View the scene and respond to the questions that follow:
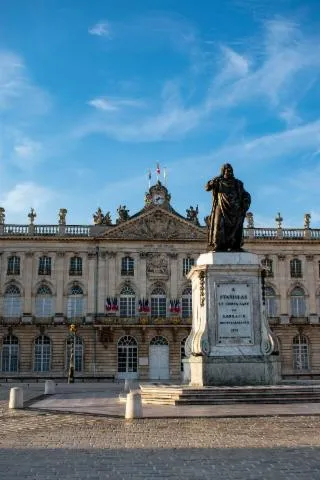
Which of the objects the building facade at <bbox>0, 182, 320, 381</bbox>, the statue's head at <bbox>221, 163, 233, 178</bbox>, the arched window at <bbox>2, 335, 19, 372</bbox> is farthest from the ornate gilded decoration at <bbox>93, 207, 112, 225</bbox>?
the statue's head at <bbox>221, 163, 233, 178</bbox>

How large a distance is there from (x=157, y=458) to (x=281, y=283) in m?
41.3

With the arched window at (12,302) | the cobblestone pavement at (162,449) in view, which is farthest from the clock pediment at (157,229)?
the cobblestone pavement at (162,449)

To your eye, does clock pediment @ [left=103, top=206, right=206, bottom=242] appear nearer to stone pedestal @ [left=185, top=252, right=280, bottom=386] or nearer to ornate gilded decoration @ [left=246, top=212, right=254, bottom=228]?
ornate gilded decoration @ [left=246, top=212, right=254, bottom=228]

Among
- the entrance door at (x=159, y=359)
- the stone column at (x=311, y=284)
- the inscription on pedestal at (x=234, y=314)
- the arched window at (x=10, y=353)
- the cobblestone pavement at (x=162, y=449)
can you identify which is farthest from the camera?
the stone column at (x=311, y=284)

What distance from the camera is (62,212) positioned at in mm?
48969

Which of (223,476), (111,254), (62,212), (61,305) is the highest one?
(62,212)

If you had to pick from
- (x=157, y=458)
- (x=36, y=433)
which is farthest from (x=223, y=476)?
(x=36, y=433)

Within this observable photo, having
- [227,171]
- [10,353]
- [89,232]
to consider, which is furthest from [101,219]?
[227,171]

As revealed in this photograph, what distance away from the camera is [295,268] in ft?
161

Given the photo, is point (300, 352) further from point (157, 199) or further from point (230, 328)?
point (230, 328)

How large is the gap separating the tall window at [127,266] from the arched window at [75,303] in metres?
3.60

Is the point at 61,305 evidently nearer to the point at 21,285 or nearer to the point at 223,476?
the point at 21,285

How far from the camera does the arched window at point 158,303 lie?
4716 cm

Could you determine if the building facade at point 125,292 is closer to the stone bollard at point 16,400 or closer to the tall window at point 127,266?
the tall window at point 127,266
